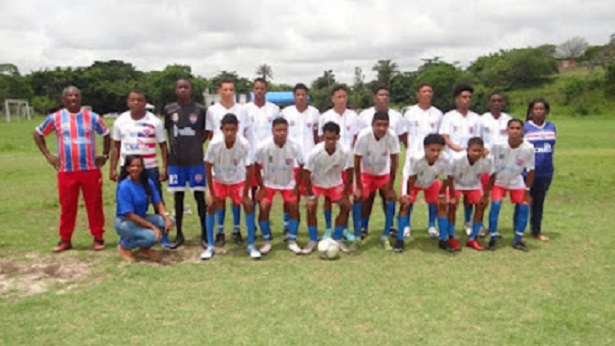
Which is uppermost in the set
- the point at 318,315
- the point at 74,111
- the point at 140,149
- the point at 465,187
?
the point at 74,111

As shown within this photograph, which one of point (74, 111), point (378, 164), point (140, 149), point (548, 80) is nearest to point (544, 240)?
point (378, 164)

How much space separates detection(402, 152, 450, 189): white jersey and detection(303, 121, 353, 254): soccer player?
2.82 ft

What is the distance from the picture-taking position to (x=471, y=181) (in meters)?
7.02

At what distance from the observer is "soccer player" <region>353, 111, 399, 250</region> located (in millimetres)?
6770

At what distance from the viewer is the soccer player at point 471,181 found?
6.79m

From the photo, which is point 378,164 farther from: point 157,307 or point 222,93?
point 157,307

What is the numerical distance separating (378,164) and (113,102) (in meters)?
77.5

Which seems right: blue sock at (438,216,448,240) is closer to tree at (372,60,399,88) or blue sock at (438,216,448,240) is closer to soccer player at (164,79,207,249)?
soccer player at (164,79,207,249)

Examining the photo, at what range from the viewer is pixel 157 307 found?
4.78 m

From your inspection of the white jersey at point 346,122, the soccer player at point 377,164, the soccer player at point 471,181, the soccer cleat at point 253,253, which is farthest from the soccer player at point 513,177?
the soccer cleat at point 253,253

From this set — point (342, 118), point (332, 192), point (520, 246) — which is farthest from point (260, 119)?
point (520, 246)

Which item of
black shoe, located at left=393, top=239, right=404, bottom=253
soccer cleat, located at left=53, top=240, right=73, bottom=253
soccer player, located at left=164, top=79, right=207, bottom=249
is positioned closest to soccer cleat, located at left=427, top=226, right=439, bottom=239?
black shoe, located at left=393, top=239, right=404, bottom=253

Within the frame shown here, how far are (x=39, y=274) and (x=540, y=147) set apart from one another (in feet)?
21.9

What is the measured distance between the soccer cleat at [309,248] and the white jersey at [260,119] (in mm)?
1877
